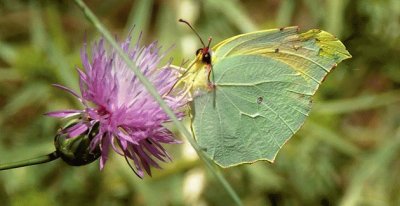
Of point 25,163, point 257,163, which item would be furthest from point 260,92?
point 257,163

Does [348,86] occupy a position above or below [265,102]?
below

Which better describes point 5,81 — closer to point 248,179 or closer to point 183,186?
point 183,186

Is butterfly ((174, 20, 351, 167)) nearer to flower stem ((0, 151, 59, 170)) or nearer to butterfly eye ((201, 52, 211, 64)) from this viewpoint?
butterfly eye ((201, 52, 211, 64))

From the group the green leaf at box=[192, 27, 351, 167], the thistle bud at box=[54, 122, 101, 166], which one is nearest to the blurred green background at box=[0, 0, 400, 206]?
the green leaf at box=[192, 27, 351, 167]

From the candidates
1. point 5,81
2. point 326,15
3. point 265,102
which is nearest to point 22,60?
point 5,81

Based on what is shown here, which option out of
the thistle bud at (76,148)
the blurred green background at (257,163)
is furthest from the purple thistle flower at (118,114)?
the blurred green background at (257,163)

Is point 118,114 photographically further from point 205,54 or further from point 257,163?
point 257,163

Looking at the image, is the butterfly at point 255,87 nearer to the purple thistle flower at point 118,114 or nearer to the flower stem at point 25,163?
the purple thistle flower at point 118,114
